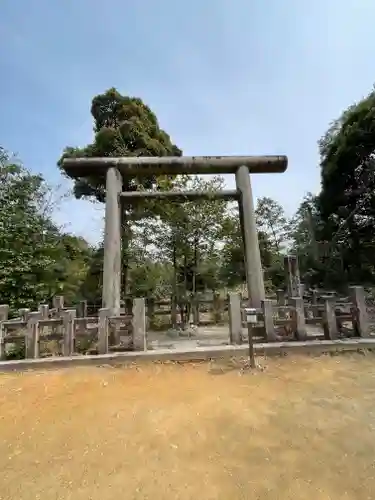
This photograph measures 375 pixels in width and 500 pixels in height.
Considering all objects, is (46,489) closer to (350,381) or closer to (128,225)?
(350,381)

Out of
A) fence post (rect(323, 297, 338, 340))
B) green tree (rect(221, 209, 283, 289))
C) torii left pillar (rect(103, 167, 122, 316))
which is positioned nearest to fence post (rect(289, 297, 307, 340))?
fence post (rect(323, 297, 338, 340))

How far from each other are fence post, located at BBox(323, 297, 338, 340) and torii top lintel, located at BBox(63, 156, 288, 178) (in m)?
4.10

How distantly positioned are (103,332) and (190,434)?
3109 mm

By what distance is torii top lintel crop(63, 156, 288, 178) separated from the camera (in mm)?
7809

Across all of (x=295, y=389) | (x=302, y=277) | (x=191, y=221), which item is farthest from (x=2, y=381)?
(x=302, y=277)

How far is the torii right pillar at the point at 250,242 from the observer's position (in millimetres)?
7164

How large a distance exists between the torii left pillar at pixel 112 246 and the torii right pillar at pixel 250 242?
3.22 meters

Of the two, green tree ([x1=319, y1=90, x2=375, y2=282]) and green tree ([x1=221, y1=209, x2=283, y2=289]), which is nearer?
green tree ([x1=319, y1=90, x2=375, y2=282])

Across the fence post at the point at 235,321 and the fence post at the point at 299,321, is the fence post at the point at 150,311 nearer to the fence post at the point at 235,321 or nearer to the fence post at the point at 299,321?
the fence post at the point at 235,321

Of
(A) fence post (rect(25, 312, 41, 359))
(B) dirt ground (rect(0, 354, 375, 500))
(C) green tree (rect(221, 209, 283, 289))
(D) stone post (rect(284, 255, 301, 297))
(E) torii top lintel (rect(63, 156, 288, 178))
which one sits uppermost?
(E) torii top lintel (rect(63, 156, 288, 178))

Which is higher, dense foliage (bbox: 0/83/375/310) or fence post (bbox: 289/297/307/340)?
dense foliage (bbox: 0/83/375/310)

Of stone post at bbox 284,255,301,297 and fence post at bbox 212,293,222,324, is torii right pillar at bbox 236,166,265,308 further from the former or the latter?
fence post at bbox 212,293,222,324

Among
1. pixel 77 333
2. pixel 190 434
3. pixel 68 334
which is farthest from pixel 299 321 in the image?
pixel 68 334

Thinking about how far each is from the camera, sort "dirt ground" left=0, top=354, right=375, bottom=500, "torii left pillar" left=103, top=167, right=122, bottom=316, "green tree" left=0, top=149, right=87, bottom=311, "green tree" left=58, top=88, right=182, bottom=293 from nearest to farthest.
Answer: "dirt ground" left=0, top=354, right=375, bottom=500
"torii left pillar" left=103, top=167, right=122, bottom=316
"green tree" left=0, top=149, right=87, bottom=311
"green tree" left=58, top=88, right=182, bottom=293
